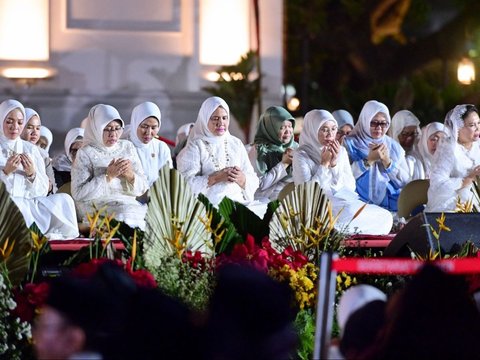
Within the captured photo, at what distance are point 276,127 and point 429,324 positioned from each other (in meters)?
8.48

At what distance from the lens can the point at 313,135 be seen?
453 inches

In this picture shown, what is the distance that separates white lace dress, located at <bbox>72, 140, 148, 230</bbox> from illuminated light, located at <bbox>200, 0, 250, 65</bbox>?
6.43m

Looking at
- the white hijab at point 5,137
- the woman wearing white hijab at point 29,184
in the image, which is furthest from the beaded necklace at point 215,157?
the white hijab at point 5,137

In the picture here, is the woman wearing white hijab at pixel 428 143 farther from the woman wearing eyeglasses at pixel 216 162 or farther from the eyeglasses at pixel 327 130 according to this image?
the woman wearing eyeglasses at pixel 216 162

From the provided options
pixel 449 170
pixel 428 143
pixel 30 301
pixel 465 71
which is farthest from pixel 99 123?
pixel 465 71

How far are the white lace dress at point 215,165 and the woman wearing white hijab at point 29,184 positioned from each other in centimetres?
100

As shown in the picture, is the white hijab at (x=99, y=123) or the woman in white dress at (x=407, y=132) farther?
the woman in white dress at (x=407, y=132)

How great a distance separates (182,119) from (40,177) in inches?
241

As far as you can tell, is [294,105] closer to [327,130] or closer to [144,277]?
[327,130]

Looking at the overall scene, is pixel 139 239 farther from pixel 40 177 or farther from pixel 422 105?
pixel 422 105

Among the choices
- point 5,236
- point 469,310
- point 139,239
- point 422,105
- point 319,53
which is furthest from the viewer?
point 319,53

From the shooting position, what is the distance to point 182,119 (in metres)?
16.5

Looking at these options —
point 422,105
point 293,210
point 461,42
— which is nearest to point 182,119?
point 422,105

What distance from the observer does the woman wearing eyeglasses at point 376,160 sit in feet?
40.3
